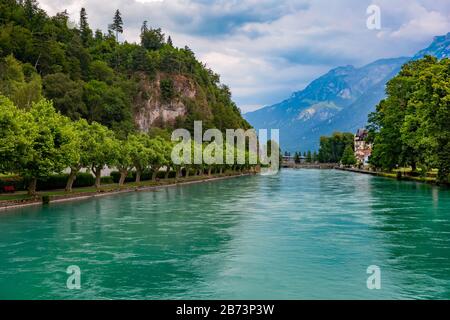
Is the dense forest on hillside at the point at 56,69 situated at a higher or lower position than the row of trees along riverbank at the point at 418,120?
higher

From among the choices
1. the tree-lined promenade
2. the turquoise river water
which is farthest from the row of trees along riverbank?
the tree-lined promenade

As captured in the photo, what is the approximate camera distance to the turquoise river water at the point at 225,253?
62.1 ft

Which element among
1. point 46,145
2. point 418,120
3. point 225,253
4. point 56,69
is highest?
point 56,69

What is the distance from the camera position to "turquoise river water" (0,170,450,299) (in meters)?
18.9

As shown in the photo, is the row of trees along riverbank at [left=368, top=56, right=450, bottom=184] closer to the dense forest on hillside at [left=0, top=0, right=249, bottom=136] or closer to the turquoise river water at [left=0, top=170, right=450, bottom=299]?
the turquoise river water at [left=0, top=170, right=450, bottom=299]

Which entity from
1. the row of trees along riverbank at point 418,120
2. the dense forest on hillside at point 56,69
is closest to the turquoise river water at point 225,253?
the row of trees along riverbank at point 418,120

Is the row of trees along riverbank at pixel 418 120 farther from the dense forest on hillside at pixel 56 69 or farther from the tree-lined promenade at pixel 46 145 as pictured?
the dense forest on hillside at pixel 56 69

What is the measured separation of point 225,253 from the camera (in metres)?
25.7

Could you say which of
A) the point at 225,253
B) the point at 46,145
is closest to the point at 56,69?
the point at 46,145

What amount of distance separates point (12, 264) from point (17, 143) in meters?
25.0

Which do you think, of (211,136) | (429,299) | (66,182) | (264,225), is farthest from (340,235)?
(211,136)

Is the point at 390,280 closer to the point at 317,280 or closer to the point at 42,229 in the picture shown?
the point at 317,280

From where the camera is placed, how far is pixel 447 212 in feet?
139

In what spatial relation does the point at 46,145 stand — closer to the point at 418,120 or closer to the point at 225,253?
the point at 225,253
